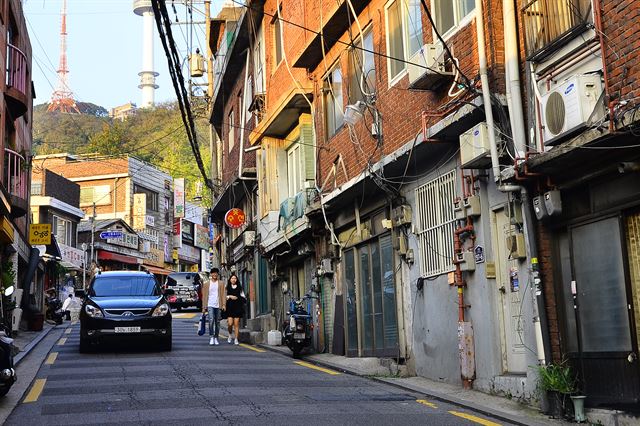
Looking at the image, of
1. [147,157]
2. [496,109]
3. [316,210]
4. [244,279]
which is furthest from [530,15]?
[147,157]

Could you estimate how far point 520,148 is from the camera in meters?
9.69

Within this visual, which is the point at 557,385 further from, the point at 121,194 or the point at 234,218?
the point at 121,194

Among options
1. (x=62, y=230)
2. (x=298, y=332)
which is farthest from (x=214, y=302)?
(x=62, y=230)

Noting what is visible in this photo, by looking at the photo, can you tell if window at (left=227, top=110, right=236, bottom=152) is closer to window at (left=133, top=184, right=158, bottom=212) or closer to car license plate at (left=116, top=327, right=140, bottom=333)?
car license plate at (left=116, top=327, right=140, bottom=333)

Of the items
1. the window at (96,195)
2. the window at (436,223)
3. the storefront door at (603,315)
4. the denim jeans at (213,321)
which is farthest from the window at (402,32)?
the window at (96,195)

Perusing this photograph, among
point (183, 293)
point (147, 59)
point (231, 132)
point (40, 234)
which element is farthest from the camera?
point (147, 59)

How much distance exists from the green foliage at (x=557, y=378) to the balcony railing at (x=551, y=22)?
3.73 m

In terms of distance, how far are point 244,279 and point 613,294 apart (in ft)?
78.1

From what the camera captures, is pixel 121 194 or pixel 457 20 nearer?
pixel 457 20

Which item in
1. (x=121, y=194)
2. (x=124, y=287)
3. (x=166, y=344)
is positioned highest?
(x=121, y=194)

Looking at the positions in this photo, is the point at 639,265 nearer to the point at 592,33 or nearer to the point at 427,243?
the point at 592,33

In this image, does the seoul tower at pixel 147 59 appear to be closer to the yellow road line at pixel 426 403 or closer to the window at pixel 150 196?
the window at pixel 150 196

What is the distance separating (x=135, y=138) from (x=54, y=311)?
41684 mm

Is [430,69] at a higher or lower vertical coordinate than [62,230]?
lower
